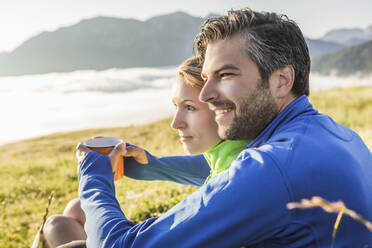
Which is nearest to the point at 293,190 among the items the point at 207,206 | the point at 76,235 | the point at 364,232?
the point at 207,206

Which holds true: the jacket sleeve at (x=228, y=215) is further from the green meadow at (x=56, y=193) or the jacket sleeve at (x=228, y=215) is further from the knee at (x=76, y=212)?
the knee at (x=76, y=212)

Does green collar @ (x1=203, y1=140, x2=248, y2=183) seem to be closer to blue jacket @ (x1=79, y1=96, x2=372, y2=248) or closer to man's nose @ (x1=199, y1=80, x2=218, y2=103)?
man's nose @ (x1=199, y1=80, x2=218, y2=103)

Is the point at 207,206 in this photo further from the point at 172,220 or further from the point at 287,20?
the point at 287,20

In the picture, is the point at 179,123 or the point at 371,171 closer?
the point at 371,171

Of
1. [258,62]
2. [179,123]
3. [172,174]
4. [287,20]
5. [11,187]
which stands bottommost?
[11,187]

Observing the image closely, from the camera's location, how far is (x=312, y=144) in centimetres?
162

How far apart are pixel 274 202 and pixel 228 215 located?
0.21 metres

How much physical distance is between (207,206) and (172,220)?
22 cm

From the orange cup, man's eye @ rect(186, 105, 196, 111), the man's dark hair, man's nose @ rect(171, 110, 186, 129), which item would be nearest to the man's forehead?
the man's dark hair

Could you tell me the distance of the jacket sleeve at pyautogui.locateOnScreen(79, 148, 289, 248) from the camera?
57.8 inches

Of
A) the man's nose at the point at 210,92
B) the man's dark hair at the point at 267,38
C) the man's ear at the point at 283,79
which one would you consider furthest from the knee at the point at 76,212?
the man's ear at the point at 283,79

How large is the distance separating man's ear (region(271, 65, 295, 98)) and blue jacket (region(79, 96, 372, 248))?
45cm

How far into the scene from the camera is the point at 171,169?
3.28m

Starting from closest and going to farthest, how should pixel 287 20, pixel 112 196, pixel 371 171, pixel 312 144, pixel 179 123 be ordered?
1. pixel 312 144
2. pixel 371 171
3. pixel 112 196
4. pixel 287 20
5. pixel 179 123
